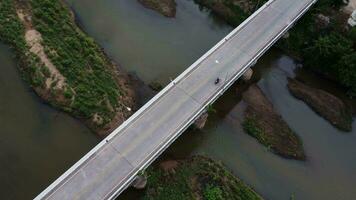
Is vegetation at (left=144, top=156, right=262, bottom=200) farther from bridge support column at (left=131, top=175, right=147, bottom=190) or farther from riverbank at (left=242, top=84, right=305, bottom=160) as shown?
riverbank at (left=242, top=84, right=305, bottom=160)

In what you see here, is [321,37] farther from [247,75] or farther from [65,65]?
[65,65]

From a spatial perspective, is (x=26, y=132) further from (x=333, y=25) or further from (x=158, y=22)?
(x=333, y=25)

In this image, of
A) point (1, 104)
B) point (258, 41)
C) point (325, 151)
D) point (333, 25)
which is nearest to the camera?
point (1, 104)

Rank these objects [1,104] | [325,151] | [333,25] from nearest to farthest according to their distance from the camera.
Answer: [1,104], [325,151], [333,25]

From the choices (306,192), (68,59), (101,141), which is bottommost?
(306,192)

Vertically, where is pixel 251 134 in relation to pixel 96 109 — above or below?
below

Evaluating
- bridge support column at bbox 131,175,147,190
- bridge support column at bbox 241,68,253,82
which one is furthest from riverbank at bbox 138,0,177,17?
bridge support column at bbox 131,175,147,190

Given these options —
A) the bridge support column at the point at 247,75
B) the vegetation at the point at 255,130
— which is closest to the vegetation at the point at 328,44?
the bridge support column at the point at 247,75

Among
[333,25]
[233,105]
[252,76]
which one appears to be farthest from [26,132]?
[333,25]
